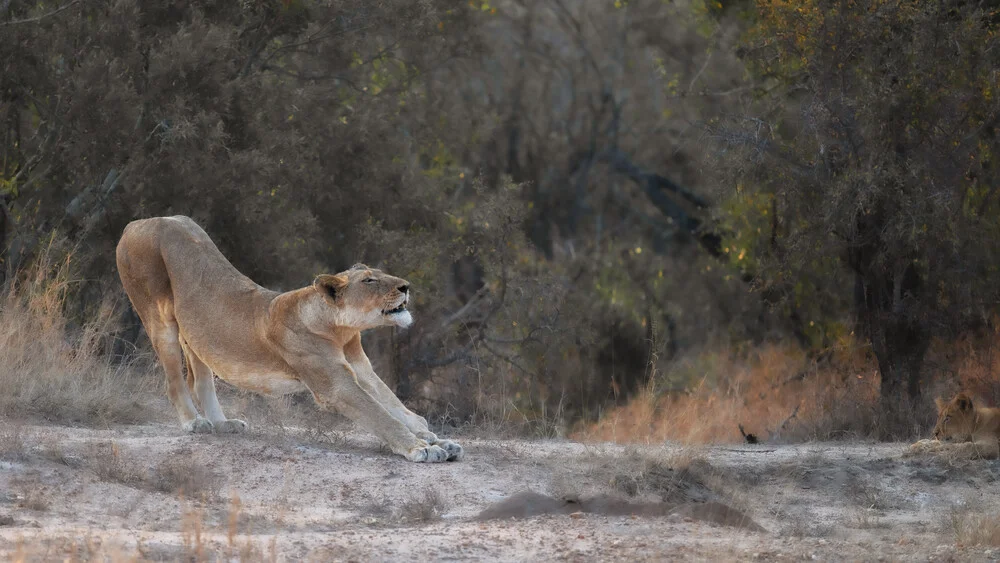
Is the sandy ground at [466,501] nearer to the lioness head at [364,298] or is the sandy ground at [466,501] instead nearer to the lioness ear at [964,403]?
the lioness ear at [964,403]

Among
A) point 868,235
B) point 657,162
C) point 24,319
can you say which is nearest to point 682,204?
point 657,162

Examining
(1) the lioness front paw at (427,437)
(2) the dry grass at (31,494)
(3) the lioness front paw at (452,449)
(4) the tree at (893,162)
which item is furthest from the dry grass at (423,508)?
(4) the tree at (893,162)

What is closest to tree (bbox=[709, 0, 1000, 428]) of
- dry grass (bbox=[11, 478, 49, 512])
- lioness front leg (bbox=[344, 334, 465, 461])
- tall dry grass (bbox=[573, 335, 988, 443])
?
tall dry grass (bbox=[573, 335, 988, 443])

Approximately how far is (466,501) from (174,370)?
89.0 inches

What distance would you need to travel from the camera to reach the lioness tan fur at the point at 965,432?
841 centimetres

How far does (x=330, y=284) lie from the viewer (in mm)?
7254

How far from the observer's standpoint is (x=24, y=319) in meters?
9.35

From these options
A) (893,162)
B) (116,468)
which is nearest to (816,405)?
(893,162)

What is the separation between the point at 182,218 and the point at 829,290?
25.2 feet

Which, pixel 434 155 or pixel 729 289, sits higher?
pixel 434 155

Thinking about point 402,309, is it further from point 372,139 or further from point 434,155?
point 434,155

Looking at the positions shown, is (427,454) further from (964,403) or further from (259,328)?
(964,403)

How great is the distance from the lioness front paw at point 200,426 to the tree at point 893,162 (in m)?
5.25

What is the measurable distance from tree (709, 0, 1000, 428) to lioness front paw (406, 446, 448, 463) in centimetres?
478
